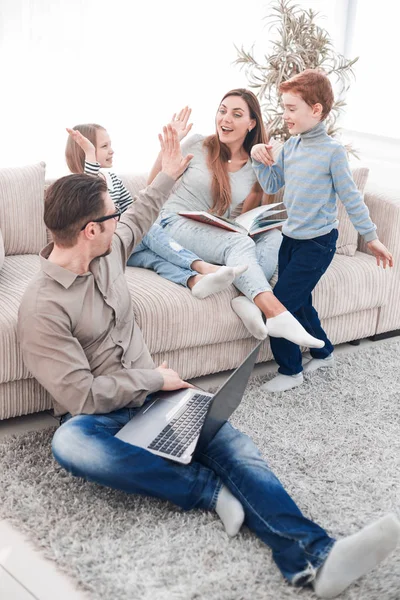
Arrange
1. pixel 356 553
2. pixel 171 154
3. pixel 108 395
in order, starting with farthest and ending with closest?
pixel 171 154 < pixel 108 395 < pixel 356 553

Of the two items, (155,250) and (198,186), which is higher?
(198,186)

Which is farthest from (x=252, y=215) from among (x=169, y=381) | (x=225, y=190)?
(x=169, y=381)

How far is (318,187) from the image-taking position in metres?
2.70

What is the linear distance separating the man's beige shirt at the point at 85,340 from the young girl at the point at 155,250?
0.50m

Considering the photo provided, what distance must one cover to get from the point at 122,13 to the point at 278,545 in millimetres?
3064

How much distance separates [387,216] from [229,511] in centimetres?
190

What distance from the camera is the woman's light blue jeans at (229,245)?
2.81 metres

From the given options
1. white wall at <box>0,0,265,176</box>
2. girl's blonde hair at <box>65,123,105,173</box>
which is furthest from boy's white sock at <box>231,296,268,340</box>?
white wall at <box>0,0,265,176</box>

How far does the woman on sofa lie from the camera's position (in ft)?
9.59

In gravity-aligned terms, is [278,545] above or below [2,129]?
below

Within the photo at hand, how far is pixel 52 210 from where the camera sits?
1.93m

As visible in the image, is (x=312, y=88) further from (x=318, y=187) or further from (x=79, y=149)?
(x=79, y=149)

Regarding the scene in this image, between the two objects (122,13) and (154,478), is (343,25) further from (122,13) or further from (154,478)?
(154,478)

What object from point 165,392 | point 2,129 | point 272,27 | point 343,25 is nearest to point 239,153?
point 2,129
